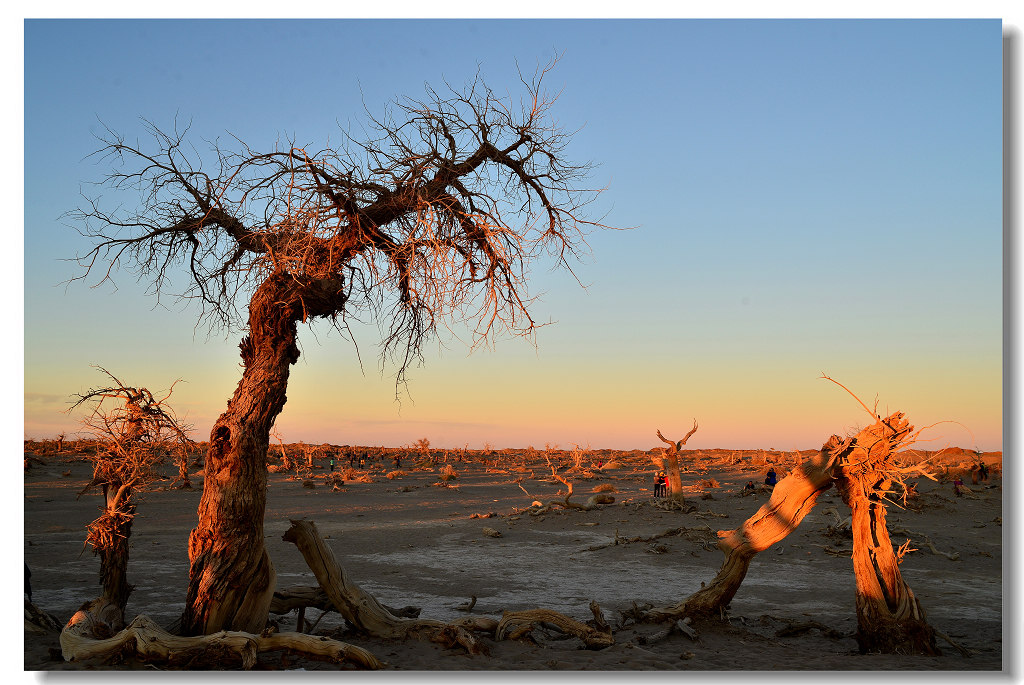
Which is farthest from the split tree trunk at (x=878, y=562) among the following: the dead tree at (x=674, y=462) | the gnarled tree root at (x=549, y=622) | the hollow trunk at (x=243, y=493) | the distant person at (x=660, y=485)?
the distant person at (x=660, y=485)

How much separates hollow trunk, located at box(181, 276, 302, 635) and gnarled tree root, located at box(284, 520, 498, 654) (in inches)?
33.4

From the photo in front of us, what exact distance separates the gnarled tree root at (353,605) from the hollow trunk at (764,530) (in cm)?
323

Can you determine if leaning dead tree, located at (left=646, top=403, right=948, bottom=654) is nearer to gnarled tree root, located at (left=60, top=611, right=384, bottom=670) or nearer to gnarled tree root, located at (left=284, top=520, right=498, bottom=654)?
gnarled tree root, located at (left=284, top=520, right=498, bottom=654)

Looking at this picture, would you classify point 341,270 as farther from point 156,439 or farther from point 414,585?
point 414,585

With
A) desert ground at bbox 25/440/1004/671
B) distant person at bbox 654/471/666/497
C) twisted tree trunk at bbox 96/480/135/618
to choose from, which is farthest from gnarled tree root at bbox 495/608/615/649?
distant person at bbox 654/471/666/497

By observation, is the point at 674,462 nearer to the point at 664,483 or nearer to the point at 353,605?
the point at 664,483

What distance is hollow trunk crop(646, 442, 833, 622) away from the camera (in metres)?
9.67

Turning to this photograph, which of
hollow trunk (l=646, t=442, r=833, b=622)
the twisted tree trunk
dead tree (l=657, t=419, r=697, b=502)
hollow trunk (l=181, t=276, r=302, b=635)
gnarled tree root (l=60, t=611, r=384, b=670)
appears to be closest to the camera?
gnarled tree root (l=60, t=611, r=384, b=670)

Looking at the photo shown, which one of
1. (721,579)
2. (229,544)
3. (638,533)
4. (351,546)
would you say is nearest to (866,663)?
(721,579)

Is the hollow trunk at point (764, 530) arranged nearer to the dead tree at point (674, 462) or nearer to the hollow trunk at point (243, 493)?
the hollow trunk at point (243, 493)

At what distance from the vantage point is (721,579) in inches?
398

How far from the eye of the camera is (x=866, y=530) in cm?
930

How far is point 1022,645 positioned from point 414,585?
435 inches

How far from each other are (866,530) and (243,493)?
7.84m
